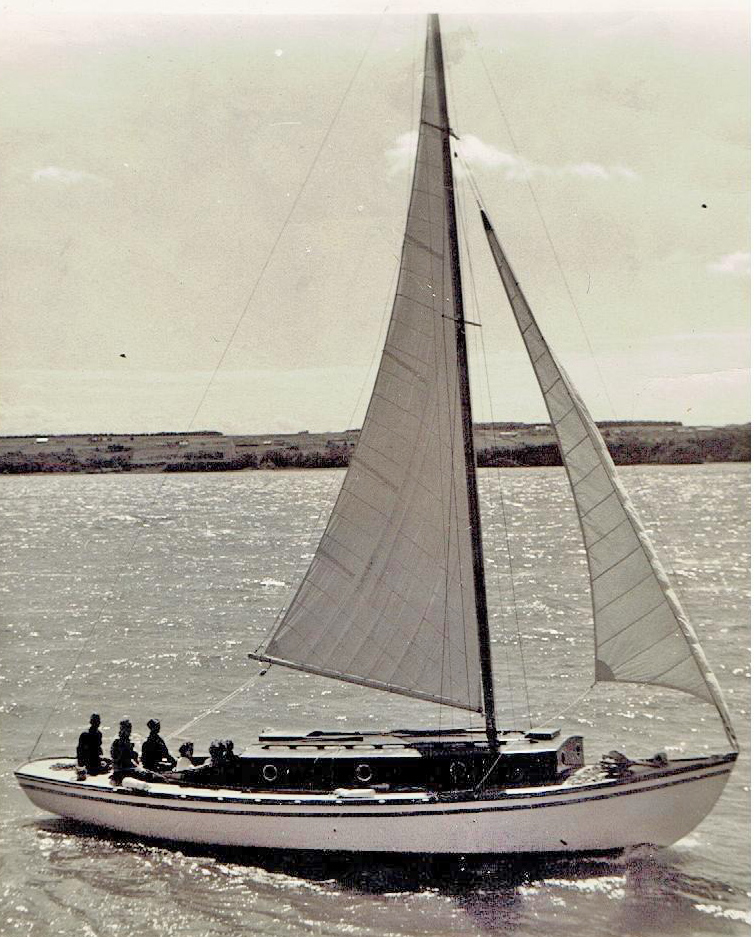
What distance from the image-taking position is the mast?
55.0 feet

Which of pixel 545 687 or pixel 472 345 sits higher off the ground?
pixel 472 345

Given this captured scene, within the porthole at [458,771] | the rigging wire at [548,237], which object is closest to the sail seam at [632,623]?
the porthole at [458,771]

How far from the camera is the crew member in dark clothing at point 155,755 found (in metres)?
18.1

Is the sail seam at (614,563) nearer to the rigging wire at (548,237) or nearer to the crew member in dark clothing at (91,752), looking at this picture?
the rigging wire at (548,237)

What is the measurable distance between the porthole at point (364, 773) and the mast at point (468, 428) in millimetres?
1745

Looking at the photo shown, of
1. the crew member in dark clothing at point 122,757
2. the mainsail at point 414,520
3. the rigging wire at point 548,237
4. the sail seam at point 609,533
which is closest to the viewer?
the sail seam at point 609,533

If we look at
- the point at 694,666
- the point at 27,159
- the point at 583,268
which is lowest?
the point at 694,666

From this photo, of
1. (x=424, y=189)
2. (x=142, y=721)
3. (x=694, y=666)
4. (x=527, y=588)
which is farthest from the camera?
(x=527, y=588)

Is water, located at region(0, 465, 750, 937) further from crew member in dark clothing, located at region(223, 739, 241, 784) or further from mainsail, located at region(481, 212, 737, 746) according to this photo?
mainsail, located at region(481, 212, 737, 746)

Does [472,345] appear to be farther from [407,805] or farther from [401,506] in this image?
[407,805]

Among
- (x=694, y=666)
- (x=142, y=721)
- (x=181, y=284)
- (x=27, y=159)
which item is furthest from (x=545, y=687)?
(x=27, y=159)

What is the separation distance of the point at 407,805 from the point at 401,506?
13.8ft

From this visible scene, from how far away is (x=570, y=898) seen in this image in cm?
1586

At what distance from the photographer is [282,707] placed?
969 inches
